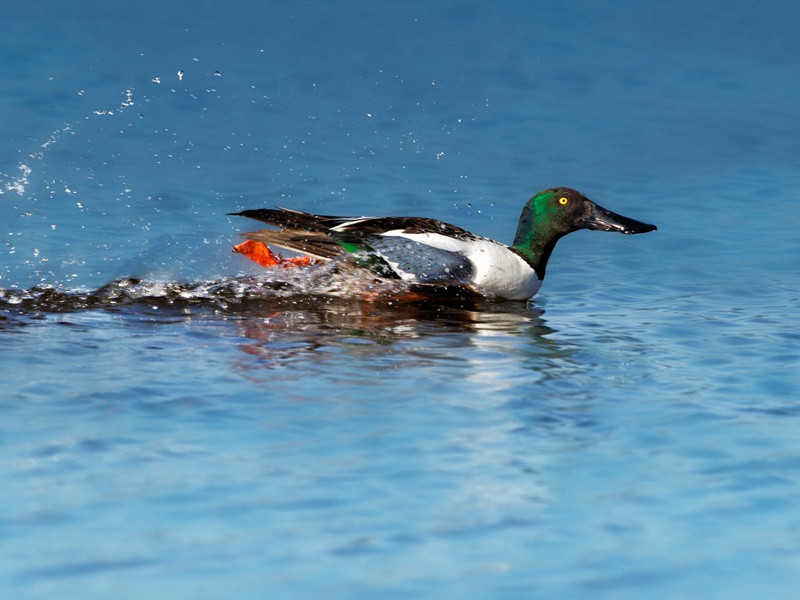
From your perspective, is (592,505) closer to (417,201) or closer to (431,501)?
(431,501)

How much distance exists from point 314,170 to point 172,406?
683cm

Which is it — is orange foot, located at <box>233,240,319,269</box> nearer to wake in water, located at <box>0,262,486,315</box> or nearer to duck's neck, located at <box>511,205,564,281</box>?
wake in water, located at <box>0,262,486,315</box>

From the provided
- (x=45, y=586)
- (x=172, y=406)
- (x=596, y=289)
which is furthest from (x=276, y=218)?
(x=45, y=586)

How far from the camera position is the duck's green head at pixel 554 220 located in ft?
30.4

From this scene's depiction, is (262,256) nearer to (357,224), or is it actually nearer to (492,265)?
(357,224)

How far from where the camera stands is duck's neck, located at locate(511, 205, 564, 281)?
9227mm

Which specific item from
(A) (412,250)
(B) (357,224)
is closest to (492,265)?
(A) (412,250)

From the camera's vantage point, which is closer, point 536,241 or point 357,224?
point 357,224

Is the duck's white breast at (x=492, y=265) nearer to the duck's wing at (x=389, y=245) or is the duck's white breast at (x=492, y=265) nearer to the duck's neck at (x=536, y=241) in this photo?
the duck's wing at (x=389, y=245)

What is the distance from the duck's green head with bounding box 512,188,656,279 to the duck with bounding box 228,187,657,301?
1 centimetres

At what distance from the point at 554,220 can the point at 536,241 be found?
8.0 inches

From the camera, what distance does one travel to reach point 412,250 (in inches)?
344

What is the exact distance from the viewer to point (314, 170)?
12.5 metres

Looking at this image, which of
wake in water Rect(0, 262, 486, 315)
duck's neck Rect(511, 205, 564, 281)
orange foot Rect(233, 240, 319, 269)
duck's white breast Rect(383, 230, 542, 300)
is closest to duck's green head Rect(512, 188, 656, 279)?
duck's neck Rect(511, 205, 564, 281)
